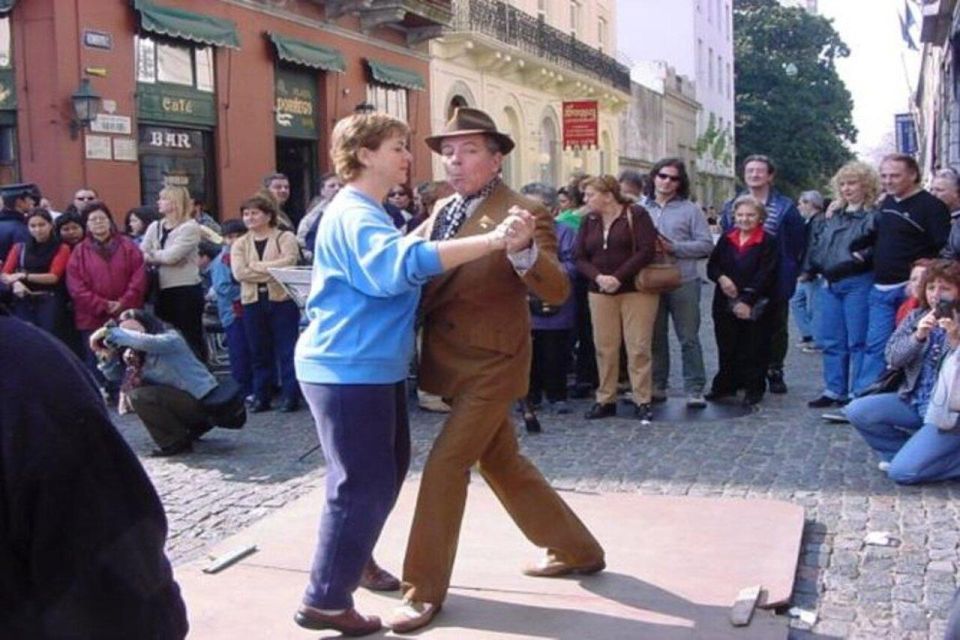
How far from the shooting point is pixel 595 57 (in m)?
33.8

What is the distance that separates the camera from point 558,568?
5062 mm

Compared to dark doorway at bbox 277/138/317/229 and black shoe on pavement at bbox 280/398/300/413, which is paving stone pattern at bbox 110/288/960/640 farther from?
dark doorway at bbox 277/138/317/229

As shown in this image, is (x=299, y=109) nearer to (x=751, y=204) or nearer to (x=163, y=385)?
(x=751, y=204)

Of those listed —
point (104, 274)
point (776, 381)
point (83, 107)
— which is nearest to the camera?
point (104, 274)

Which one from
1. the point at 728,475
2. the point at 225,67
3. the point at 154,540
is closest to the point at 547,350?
the point at 728,475

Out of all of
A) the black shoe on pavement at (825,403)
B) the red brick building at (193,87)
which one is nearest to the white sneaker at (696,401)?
the black shoe on pavement at (825,403)

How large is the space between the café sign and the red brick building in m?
0.03

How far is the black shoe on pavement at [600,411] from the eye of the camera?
9008mm

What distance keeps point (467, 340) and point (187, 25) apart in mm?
12131

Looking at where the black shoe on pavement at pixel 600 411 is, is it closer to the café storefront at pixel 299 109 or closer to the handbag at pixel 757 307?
the handbag at pixel 757 307

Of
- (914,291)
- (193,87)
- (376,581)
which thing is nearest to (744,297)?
(914,291)

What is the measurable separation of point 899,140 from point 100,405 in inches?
1220

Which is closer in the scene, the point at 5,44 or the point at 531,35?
the point at 5,44

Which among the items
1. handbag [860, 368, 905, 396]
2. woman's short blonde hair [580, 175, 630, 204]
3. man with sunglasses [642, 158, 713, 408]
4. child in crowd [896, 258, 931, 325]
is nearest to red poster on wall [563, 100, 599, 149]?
man with sunglasses [642, 158, 713, 408]
